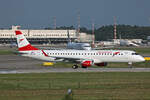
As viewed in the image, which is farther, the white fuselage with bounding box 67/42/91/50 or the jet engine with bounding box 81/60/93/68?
the white fuselage with bounding box 67/42/91/50

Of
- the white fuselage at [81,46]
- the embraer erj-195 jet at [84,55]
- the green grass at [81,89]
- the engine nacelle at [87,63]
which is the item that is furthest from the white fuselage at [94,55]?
the white fuselage at [81,46]

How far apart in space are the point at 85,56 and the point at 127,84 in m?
20.4

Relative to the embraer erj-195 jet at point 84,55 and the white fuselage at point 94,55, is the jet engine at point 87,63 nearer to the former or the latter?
the embraer erj-195 jet at point 84,55

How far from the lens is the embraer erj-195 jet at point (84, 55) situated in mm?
52156

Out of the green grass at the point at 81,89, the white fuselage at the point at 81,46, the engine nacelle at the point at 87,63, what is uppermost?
the white fuselage at the point at 81,46

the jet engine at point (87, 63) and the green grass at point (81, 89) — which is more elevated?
the jet engine at point (87, 63)

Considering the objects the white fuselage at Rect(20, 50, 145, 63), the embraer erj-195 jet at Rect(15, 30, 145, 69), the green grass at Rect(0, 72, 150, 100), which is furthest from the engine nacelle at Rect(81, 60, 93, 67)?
the green grass at Rect(0, 72, 150, 100)

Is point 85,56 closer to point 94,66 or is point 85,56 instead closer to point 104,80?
point 94,66

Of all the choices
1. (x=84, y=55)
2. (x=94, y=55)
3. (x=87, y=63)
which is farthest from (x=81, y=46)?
(x=87, y=63)

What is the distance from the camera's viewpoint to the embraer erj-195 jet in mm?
52156

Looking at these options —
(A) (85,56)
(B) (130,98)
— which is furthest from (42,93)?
(A) (85,56)

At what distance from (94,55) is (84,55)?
1.43 metres

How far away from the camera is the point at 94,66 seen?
55.8 metres

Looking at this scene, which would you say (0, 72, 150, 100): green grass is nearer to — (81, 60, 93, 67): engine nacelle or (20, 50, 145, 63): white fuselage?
(20, 50, 145, 63): white fuselage
